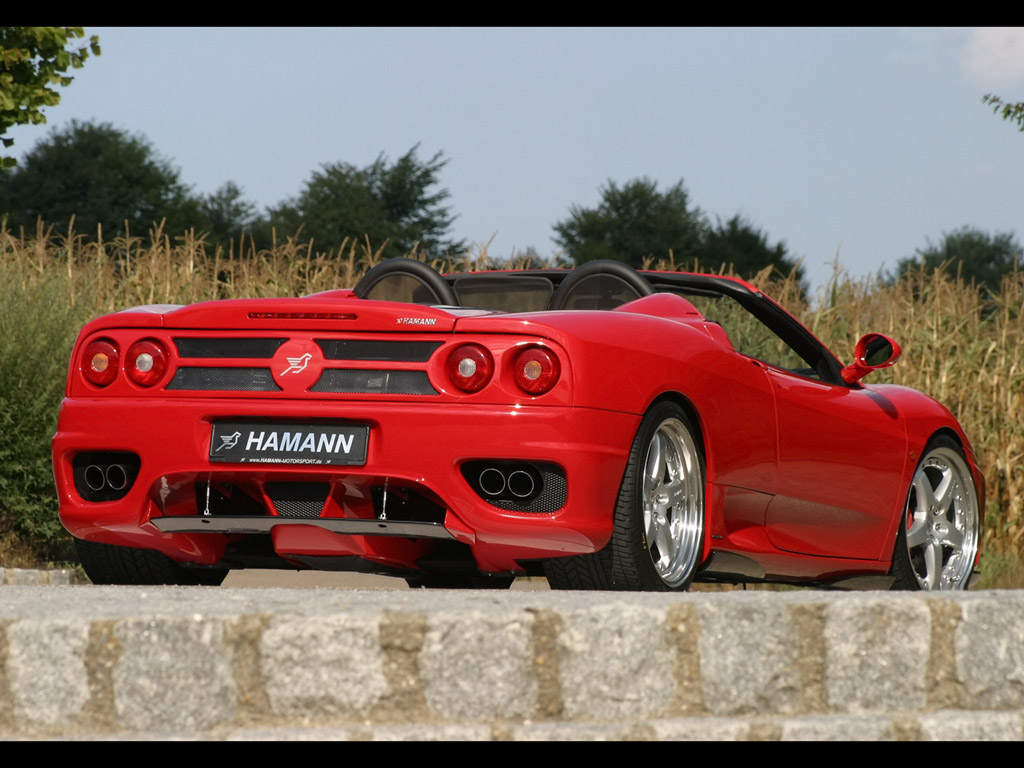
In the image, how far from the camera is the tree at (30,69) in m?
10.9

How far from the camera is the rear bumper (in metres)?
4.86

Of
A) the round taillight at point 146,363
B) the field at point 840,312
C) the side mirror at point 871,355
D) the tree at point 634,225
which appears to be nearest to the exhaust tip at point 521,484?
the round taillight at point 146,363

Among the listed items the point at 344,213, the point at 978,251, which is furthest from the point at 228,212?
the point at 978,251

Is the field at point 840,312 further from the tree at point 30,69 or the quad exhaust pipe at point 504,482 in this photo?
the quad exhaust pipe at point 504,482

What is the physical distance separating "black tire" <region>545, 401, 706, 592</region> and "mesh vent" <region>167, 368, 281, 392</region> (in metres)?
1.10

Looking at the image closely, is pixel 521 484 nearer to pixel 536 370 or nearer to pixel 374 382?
pixel 536 370

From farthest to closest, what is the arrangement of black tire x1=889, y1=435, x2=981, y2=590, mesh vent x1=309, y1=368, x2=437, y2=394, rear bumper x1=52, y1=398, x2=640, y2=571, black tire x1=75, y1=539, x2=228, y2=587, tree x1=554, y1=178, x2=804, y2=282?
tree x1=554, y1=178, x2=804, y2=282, black tire x1=889, y1=435, x2=981, y2=590, black tire x1=75, y1=539, x2=228, y2=587, mesh vent x1=309, y1=368, x2=437, y2=394, rear bumper x1=52, y1=398, x2=640, y2=571

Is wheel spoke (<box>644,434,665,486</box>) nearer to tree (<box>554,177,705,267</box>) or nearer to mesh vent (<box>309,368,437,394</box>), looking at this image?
mesh vent (<box>309,368,437,394</box>)

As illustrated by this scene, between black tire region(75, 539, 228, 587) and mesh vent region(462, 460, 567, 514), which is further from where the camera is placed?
black tire region(75, 539, 228, 587)

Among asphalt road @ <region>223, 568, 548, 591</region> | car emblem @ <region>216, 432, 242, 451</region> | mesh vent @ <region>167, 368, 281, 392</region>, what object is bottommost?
asphalt road @ <region>223, 568, 548, 591</region>

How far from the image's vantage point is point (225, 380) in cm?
514

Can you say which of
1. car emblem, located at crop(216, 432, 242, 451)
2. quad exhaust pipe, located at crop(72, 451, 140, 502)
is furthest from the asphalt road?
car emblem, located at crop(216, 432, 242, 451)

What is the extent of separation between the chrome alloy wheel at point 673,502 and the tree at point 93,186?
1914 inches

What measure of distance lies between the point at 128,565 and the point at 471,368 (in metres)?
1.68
